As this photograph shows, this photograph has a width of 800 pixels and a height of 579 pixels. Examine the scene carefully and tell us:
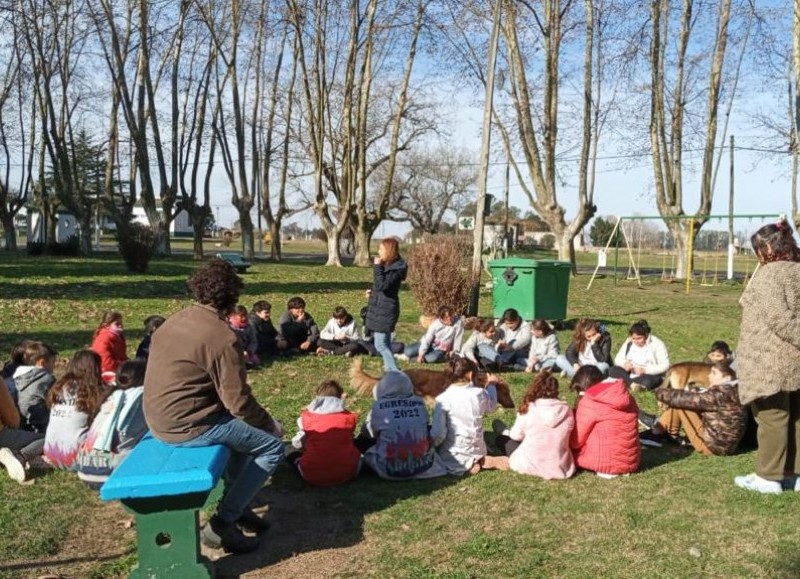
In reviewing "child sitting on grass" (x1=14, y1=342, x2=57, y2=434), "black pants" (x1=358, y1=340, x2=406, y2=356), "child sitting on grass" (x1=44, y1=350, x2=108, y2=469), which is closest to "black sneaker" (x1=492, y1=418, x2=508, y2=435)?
"child sitting on grass" (x1=44, y1=350, x2=108, y2=469)

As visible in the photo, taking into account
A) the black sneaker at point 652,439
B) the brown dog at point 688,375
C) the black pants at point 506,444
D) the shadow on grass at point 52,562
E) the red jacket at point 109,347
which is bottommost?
the shadow on grass at point 52,562

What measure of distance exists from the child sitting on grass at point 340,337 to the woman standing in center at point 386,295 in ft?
5.43

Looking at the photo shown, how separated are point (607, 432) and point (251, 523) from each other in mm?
2622

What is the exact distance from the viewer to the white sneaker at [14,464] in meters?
5.57

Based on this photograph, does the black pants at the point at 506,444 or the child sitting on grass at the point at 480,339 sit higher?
the child sitting on grass at the point at 480,339

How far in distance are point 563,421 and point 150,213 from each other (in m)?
31.1

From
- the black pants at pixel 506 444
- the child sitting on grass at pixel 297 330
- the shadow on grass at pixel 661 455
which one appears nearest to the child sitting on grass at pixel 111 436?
the black pants at pixel 506 444

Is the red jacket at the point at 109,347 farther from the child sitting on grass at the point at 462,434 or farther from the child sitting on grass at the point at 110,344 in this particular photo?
the child sitting on grass at the point at 462,434

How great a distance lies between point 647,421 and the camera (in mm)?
7289

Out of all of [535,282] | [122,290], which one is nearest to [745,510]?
[535,282]

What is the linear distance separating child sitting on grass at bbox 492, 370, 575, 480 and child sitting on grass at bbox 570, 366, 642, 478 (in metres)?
0.10

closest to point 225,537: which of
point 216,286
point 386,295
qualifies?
point 216,286

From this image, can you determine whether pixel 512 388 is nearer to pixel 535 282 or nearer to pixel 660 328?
pixel 535 282

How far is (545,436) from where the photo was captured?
19.1ft
